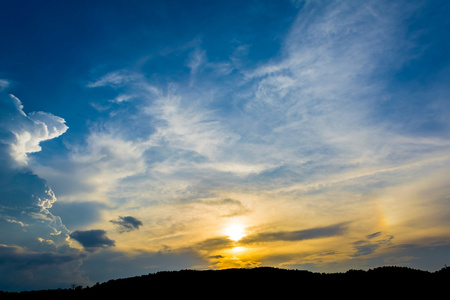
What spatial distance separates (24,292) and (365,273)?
49.0 metres

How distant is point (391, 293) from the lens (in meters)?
36.3

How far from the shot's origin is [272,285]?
4028 cm

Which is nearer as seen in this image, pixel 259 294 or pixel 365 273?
pixel 259 294

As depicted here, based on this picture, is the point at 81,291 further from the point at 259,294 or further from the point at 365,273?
the point at 365,273

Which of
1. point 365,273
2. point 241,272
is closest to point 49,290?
point 241,272

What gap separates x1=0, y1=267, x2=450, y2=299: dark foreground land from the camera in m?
37.4

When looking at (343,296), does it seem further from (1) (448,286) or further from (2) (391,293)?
(1) (448,286)

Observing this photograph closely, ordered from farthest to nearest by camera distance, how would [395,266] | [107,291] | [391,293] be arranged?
1. [395,266]
2. [107,291]
3. [391,293]

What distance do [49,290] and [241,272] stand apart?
1103 inches

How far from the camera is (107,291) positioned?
4134 cm

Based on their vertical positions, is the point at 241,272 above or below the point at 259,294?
above

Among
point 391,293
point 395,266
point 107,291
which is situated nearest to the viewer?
point 391,293

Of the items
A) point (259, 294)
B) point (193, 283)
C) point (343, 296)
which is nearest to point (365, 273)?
point (343, 296)

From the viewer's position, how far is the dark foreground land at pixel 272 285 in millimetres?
37406
